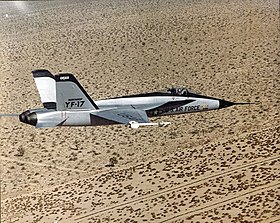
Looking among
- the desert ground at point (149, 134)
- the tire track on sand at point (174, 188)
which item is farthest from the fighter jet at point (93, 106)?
the tire track on sand at point (174, 188)

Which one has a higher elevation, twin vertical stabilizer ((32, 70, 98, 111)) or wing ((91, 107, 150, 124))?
twin vertical stabilizer ((32, 70, 98, 111))

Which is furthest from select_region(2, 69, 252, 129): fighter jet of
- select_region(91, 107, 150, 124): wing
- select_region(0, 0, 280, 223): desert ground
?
select_region(0, 0, 280, 223): desert ground

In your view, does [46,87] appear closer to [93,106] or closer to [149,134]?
[93,106]

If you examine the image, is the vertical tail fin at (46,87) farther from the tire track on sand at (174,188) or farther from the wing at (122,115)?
the tire track on sand at (174,188)

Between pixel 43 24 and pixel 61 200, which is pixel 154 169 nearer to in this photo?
pixel 61 200

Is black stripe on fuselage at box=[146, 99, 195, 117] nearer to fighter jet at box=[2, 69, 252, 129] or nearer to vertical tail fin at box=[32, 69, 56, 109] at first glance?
fighter jet at box=[2, 69, 252, 129]

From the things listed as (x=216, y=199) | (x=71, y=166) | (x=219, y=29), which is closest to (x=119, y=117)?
(x=71, y=166)

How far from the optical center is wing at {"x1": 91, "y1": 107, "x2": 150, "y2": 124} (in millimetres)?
36656

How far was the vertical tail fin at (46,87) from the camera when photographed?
3794 cm

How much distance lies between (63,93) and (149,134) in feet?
25.2

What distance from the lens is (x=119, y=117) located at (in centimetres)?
3741

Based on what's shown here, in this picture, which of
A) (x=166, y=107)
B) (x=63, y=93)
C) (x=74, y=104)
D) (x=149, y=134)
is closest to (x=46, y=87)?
(x=74, y=104)

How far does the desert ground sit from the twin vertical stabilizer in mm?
2817

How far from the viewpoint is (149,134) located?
38.8 m
